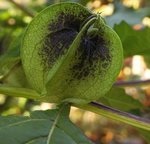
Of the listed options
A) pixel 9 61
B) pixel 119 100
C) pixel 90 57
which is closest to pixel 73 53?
pixel 90 57

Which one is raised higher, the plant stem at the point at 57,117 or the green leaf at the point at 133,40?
the green leaf at the point at 133,40

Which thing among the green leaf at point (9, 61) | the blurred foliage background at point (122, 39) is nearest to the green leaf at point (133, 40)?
the blurred foliage background at point (122, 39)

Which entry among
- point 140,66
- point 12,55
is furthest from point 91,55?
point 140,66

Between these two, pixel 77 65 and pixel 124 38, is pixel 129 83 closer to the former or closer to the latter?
pixel 124 38

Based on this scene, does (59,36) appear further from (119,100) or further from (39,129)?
(119,100)

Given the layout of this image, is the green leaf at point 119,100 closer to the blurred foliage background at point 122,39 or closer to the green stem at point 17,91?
the blurred foliage background at point 122,39

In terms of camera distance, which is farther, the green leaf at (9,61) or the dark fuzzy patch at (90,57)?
the green leaf at (9,61)

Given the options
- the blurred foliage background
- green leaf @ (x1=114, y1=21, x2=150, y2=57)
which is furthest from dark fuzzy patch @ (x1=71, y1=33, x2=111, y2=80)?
green leaf @ (x1=114, y1=21, x2=150, y2=57)

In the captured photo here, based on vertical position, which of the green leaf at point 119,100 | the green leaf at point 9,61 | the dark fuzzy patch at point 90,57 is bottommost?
the green leaf at point 119,100
